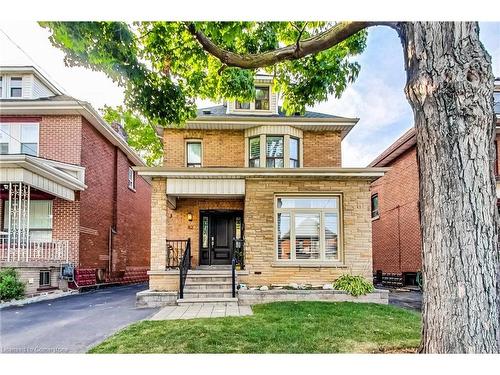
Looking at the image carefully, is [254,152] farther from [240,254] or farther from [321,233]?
[321,233]

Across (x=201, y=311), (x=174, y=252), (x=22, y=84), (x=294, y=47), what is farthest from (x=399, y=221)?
(x=22, y=84)

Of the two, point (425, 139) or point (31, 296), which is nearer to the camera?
point (425, 139)

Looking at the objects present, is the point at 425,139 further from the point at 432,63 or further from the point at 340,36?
the point at 340,36

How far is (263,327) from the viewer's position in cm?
388

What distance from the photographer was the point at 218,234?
26.7 ft

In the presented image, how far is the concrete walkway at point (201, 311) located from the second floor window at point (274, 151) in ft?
11.1

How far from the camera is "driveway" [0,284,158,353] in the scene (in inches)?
136

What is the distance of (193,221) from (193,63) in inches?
147

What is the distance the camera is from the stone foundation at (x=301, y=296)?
5.88m

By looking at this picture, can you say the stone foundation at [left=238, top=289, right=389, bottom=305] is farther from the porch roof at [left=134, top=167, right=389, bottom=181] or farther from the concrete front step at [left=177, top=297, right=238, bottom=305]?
the porch roof at [left=134, top=167, right=389, bottom=181]
